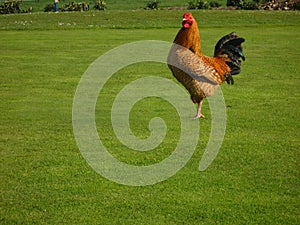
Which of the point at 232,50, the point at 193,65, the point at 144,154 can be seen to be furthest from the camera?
the point at 232,50

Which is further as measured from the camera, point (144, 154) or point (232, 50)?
point (232, 50)

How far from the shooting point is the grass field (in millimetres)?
6953

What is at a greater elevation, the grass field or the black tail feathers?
the black tail feathers

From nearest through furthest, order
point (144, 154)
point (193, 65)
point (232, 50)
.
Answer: point (144, 154) → point (193, 65) → point (232, 50)

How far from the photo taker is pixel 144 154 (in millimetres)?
9164

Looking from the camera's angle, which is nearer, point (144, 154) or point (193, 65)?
point (144, 154)

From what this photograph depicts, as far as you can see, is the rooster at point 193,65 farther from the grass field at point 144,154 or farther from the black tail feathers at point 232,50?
the grass field at point 144,154

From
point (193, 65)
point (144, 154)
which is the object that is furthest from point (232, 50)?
point (144, 154)

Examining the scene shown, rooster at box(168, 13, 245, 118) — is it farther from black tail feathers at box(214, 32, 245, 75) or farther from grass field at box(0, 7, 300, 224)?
grass field at box(0, 7, 300, 224)

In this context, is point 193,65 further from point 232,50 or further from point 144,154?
point 144,154

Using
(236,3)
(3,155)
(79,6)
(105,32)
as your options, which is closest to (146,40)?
(105,32)

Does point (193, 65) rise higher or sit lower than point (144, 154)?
higher

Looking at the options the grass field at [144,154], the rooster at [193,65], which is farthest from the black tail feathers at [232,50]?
the grass field at [144,154]

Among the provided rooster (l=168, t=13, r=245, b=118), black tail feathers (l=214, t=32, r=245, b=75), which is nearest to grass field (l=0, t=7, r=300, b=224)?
rooster (l=168, t=13, r=245, b=118)
